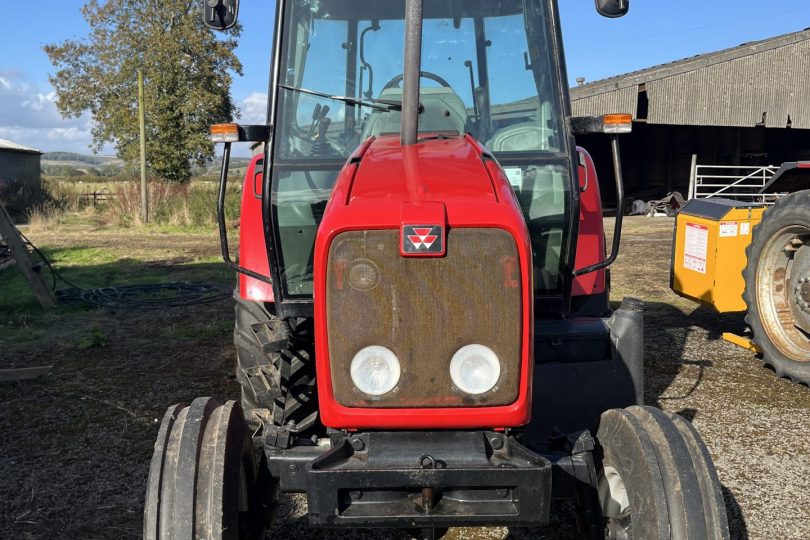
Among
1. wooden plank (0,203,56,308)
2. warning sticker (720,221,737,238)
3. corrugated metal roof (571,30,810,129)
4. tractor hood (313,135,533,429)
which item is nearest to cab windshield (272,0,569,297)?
tractor hood (313,135,533,429)

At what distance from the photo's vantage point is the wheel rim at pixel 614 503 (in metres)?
2.51

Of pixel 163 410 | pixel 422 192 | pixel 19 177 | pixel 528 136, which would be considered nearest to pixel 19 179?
pixel 19 177

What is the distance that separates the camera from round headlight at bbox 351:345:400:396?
7.59 ft

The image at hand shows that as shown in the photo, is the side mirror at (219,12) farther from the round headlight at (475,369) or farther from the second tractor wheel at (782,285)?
the second tractor wheel at (782,285)

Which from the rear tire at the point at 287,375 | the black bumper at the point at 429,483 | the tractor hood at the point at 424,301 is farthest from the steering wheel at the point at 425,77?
the black bumper at the point at 429,483

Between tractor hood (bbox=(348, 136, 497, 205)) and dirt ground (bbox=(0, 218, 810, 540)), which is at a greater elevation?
tractor hood (bbox=(348, 136, 497, 205))

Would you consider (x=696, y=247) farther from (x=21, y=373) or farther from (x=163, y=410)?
(x=21, y=373)

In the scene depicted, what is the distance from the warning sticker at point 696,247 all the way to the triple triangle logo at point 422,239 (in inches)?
178

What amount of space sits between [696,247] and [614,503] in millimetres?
4170

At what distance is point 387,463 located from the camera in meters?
2.29

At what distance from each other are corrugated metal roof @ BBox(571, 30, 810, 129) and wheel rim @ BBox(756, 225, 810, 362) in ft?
49.5

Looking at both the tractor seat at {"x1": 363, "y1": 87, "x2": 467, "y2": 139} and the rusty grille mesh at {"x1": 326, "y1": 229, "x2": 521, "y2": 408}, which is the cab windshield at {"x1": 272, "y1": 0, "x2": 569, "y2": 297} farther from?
the rusty grille mesh at {"x1": 326, "y1": 229, "x2": 521, "y2": 408}

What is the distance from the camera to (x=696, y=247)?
6.22m

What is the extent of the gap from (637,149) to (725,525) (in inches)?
907
